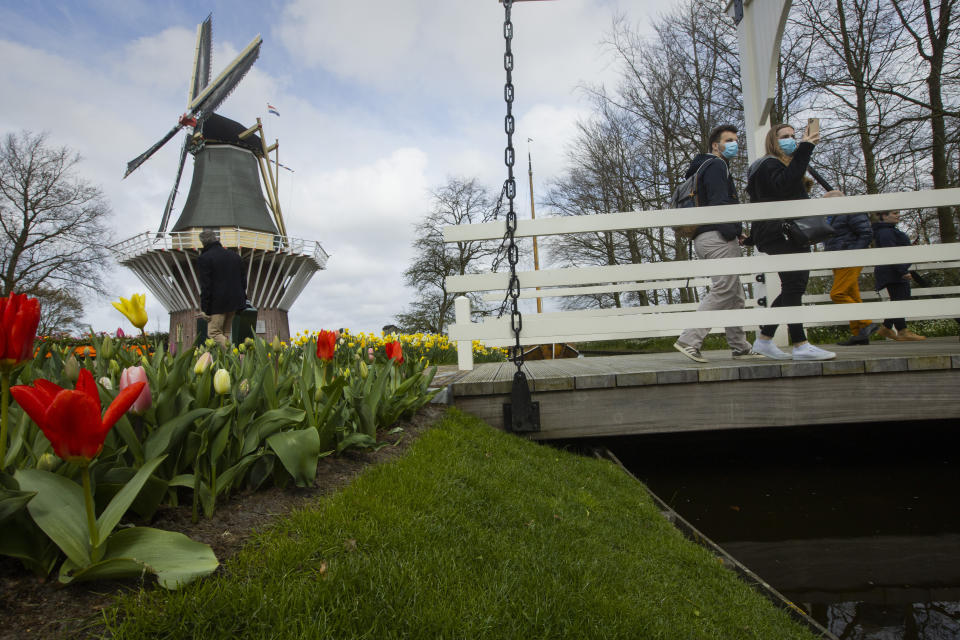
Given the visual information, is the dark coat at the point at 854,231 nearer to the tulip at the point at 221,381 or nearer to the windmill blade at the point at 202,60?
the tulip at the point at 221,381

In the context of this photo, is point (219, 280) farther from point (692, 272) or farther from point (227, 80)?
point (227, 80)

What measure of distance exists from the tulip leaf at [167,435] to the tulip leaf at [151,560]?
0.28 meters

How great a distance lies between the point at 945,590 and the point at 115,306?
12.8 feet

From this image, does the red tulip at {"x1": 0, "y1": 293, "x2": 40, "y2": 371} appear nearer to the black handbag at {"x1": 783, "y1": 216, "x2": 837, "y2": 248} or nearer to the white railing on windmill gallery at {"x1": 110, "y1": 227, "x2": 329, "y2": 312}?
the black handbag at {"x1": 783, "y1": 216, "x2": 837, "y2": 248}

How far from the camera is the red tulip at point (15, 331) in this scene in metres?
1.18

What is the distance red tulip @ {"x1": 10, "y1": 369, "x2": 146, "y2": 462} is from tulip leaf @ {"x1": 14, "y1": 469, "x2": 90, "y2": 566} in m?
0.19

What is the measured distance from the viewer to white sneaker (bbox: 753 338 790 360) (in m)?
4.32

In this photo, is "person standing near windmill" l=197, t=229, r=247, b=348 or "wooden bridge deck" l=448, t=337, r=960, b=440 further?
"person standing near windmill" l=197, t=229, r=247, b=348

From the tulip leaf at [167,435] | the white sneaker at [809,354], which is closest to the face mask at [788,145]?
the white sneaker at [809,354]

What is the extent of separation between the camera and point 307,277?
25.7 metres

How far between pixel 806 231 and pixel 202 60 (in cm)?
3287

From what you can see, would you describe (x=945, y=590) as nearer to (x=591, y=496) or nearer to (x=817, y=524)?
(x=817, y=524)

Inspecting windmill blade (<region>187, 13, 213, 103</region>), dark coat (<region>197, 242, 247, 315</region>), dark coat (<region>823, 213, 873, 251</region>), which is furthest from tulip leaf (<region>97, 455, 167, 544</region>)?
windmill blade (<region>187, 13, 213, 103</region>)

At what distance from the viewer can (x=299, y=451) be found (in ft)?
6.13
